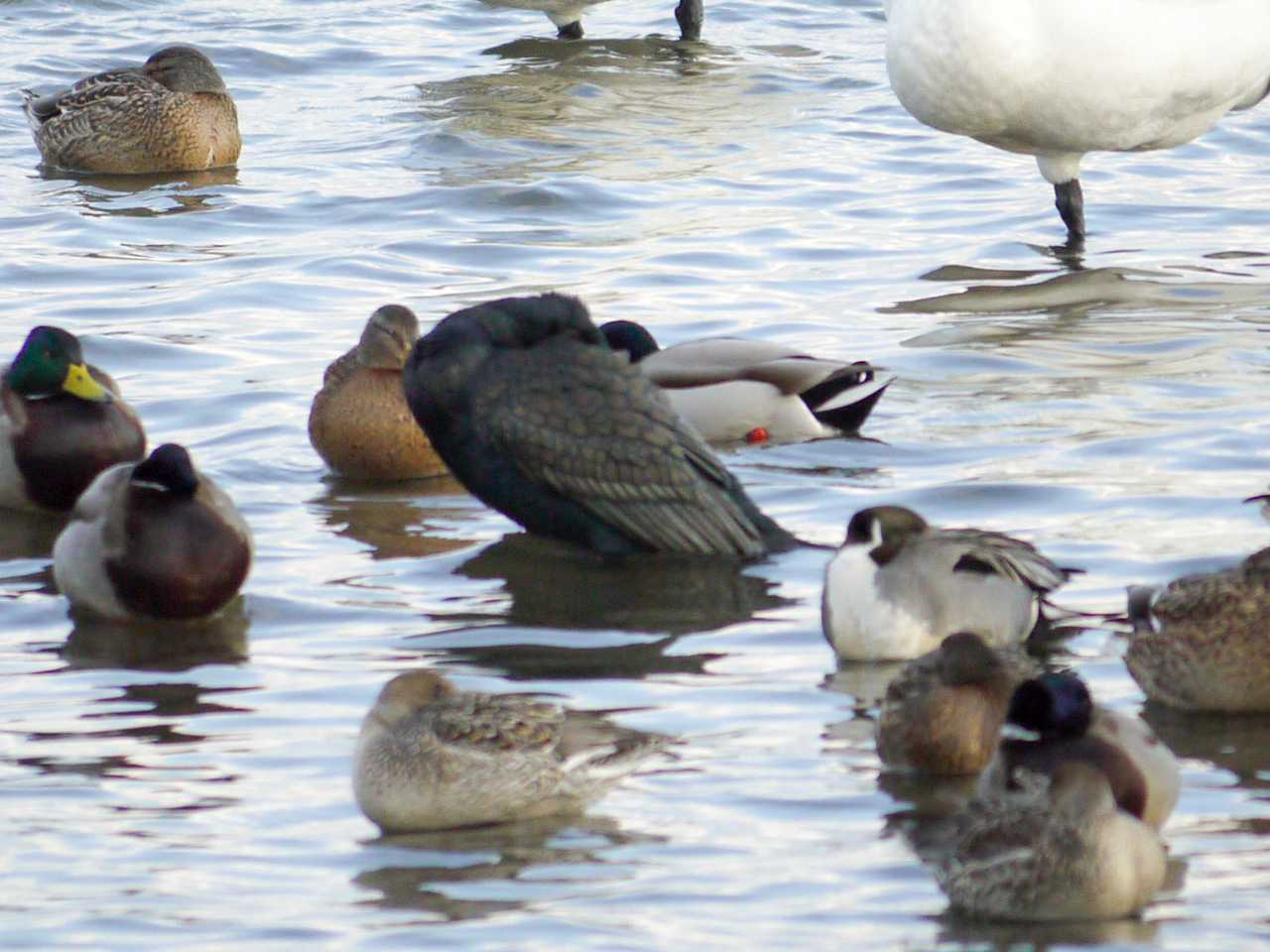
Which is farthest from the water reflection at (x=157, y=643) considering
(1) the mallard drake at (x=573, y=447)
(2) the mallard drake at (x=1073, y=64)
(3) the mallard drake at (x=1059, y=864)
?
(2) the mallard drake at (x=1073, y=64)

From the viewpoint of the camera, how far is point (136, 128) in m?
14.4

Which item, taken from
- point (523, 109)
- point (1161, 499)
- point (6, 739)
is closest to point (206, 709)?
point (6, 739)

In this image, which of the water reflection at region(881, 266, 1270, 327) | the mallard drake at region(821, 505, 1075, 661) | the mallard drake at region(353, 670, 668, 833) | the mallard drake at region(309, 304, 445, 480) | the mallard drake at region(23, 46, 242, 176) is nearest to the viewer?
the mallard drake at region(353, 670, 668, 833)

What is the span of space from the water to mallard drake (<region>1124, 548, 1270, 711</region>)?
0.09 m

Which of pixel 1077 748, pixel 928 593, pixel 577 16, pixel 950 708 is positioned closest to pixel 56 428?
pixel 928 593

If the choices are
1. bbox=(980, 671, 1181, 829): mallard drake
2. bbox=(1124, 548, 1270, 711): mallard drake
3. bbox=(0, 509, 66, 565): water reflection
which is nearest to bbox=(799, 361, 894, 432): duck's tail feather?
bbox=(0, 509, 66, 565): water reflection

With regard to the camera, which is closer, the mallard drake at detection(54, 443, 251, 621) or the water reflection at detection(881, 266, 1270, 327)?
the mallard drake at detection(54, 443, 251, 621)

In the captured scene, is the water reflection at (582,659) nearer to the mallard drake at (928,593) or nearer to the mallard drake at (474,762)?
the mallard drake at (928,593)

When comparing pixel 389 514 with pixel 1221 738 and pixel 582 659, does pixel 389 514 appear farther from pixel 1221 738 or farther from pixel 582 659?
pixel 1221 738

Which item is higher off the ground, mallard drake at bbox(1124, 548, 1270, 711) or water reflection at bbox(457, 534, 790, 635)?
mallard drake at bbox(1124, 548, 1270, 711)

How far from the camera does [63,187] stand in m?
14.3

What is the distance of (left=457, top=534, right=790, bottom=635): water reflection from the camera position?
741cm

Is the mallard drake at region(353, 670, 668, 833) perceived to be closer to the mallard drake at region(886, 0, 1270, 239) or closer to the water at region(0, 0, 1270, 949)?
the water at region(0, 0, 1270, 949)

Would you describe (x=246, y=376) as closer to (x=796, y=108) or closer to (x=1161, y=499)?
(x=1161, y=499)
